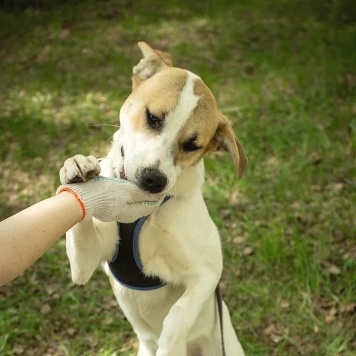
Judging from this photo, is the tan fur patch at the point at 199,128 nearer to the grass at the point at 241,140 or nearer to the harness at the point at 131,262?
the harness at the point at 131,262

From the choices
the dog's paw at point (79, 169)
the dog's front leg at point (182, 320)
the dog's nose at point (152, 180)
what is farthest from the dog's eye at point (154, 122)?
the dog's front leg at point (182, 320)

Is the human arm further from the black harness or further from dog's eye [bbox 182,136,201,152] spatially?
dog's eye [bbox 182,136,201,152]

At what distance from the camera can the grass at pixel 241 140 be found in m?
3.97

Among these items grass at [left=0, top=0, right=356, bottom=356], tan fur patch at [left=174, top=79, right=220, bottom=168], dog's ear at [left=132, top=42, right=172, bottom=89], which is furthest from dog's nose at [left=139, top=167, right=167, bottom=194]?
grass at [left=0, top=0, right=356, bottom=356]

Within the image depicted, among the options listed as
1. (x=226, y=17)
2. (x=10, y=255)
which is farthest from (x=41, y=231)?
(x=226, y=17)

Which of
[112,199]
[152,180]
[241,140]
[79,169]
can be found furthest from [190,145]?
[241,140]

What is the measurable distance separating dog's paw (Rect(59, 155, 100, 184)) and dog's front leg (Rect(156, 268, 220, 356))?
76 centimetres

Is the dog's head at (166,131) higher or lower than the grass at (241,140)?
higher

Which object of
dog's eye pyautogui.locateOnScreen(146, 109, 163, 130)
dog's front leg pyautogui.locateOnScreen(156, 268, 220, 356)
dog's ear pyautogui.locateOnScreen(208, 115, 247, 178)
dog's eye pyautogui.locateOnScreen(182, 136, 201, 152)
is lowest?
dog's front leg pyautogui.locateOnScreen(156, 268, 220, 356)

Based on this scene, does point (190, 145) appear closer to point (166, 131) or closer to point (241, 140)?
point (166, 131)

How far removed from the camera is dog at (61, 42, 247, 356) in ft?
8.91

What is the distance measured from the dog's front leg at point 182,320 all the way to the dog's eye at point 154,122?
0.78m

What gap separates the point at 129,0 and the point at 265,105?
11.9 ft

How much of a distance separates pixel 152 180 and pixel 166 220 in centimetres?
35
